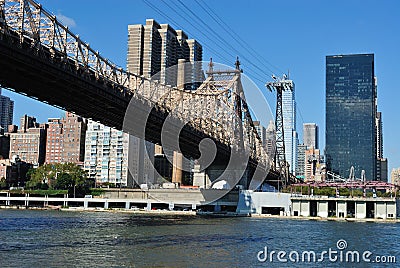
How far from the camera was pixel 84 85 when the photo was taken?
4294 cm

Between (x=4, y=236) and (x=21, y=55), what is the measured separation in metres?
11.3

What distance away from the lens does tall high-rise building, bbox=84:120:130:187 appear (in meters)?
134

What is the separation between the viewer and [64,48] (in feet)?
136

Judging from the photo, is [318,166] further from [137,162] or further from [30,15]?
[30,15]

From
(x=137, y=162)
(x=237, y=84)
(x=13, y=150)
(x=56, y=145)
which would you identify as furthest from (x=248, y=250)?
(x=13, y=150)

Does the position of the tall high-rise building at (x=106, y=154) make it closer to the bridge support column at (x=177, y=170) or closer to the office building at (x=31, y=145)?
the bridge support column at (x=177, y=170)

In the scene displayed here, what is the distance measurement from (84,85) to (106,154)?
96.1 metres

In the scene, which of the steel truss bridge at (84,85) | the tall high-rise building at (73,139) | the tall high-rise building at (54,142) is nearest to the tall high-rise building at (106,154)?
the tall high-rise building at (73,139)

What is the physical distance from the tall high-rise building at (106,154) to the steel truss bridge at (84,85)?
181 ft

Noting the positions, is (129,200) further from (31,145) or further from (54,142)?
(31,145)

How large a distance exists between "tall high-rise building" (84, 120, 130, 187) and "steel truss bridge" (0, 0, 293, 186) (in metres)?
55.1

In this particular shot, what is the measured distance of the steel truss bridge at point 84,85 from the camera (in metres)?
36.6

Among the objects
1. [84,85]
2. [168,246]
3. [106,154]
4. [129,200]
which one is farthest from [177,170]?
[168,246]

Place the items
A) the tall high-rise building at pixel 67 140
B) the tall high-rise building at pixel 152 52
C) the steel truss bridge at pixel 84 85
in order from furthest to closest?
the tall high-rise building at pixel 152 52, the tall high-rise building at pixel 67 140, the steel truss bridge at pixel 84 85
